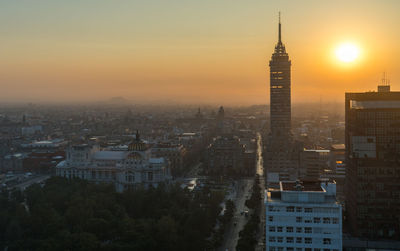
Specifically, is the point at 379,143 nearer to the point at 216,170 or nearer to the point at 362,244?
A: the point at 362,244

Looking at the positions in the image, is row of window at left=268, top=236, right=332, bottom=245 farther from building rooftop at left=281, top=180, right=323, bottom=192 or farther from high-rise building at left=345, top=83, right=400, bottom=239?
high-rise building at left=345, top=83, right=400, bottom=239

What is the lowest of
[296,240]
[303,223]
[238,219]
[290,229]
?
[238,219]

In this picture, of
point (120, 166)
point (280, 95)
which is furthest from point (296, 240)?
point (280, 95)

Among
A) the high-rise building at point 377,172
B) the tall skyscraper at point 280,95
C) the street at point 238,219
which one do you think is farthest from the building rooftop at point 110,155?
the high-rise building at point 377,172

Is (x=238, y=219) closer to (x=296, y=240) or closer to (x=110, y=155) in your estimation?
(x=296, y=240)

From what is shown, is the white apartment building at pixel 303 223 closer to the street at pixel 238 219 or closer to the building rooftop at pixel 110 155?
the street at pixel 238 219

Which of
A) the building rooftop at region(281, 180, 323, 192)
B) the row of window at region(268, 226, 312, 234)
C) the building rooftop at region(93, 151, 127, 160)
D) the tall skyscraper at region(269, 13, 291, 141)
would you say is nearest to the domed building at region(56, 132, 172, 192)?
the building rooftop at region(93, 151, 127, 160)

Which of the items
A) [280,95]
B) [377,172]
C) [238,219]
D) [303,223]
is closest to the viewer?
[303,223]
